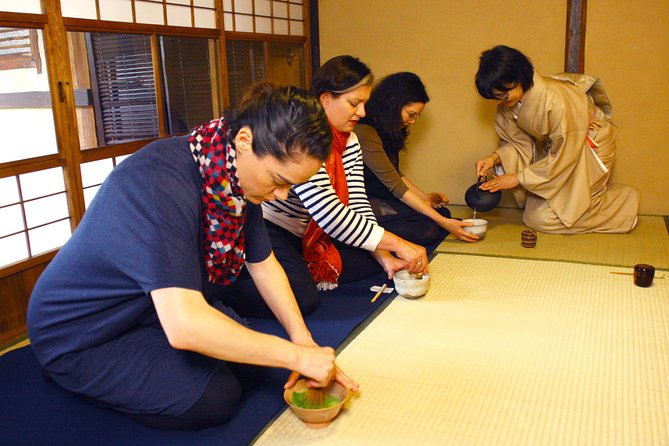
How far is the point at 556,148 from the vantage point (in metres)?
3.96

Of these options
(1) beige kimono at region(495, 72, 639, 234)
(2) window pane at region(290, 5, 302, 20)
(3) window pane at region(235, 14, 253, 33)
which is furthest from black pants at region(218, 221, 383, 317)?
(2) window pane at region(290, 5, 302, 20)

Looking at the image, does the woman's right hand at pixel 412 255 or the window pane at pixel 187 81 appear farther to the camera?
the window pane at pixel 187 81

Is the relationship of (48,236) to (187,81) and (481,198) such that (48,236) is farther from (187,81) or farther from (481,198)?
(481,198)

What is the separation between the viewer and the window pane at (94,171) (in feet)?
10.7

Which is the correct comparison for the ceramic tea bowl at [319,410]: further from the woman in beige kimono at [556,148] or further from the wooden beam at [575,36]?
the wooden beam at [575,36]

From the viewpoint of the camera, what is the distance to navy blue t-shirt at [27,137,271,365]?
61.0 inches

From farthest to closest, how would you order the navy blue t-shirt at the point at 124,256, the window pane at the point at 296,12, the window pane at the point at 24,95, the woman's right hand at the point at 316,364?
the window pane at the point at 296,12 < the window pane at the point at 24,95 < the woman's right hand at the point at 316,364 < the navy blue t-shirt at the point at 124,256

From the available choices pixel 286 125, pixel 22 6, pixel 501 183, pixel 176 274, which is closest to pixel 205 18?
pixel 22 6

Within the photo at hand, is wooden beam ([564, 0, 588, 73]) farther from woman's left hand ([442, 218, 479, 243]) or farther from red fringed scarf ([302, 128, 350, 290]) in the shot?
red fringed scarf ([302, 128, 350, 290])

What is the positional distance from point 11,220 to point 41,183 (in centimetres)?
23

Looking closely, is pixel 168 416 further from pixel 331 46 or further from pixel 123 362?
pixel 331 46

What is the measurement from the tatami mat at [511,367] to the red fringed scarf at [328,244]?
386mm

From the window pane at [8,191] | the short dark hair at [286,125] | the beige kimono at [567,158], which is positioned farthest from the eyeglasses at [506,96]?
the window pane at [8,191]

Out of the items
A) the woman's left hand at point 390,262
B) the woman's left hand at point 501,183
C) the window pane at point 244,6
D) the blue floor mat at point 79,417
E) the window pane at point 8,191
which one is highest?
the window pane at point 244,6
